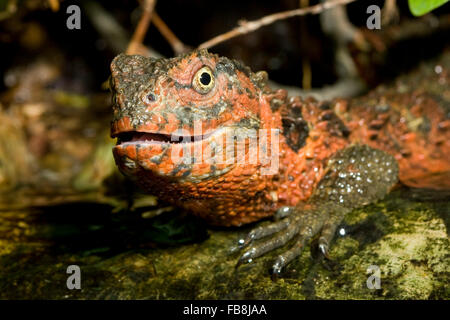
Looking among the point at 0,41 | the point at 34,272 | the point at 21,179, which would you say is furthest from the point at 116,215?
the point at 0,41

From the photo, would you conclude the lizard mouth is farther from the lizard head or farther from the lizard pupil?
the lizard pupil

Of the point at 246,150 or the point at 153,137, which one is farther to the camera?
the point at 246,150

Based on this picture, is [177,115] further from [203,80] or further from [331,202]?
[331,202]

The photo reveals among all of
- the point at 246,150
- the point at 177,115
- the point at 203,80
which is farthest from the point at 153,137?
the point at 246,150

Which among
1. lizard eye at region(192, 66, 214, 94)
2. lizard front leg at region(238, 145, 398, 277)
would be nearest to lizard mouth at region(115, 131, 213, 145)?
lizard eye at region(192, 66, 214, 94)

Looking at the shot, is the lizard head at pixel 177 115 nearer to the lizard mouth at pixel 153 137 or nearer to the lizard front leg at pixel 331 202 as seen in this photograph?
the lizard mouth at pixel 153 137

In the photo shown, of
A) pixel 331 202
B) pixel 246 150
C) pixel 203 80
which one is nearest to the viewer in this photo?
pixel 203 80

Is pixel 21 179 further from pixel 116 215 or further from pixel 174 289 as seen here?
pixel 174 289
